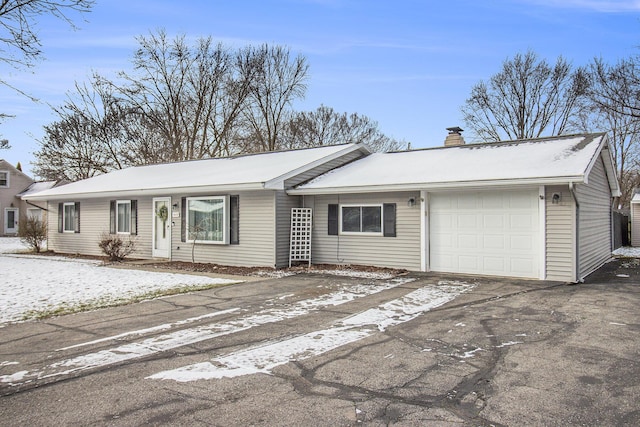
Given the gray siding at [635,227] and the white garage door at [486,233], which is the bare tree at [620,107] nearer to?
the gray siding at [635,227]

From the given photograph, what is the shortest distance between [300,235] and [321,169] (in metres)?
2.21

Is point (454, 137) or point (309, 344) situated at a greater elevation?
point (454, 137)

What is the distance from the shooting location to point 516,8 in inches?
487

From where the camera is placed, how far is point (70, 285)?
9.55 metres

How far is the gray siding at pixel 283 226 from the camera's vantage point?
39.3ft

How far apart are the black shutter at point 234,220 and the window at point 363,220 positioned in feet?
8.18

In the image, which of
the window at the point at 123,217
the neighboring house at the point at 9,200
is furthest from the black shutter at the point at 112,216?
the neighboring house at the point at 9,200

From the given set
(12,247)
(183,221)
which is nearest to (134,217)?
(183,221)

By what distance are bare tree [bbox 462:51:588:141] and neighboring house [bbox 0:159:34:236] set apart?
32.8 meters

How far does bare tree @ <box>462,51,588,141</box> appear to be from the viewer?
91.6ft

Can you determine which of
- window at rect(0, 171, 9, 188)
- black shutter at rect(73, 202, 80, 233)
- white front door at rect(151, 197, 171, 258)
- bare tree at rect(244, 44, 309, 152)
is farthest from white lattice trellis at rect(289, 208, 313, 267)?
window at rect(0, 171, 9, 188)

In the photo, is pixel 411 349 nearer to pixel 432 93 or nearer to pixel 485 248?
pixel 485 248

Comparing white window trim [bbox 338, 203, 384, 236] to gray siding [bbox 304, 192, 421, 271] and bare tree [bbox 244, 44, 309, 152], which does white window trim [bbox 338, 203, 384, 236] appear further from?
bare tree [bbox 244, 44, 309, 152]

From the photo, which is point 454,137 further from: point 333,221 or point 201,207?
point 201,207
